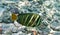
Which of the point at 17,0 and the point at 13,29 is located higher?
the point at 17,0

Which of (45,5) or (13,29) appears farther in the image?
(45,5)

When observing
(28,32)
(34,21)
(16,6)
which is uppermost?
(16,6)

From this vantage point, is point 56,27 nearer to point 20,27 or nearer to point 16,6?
point 20,27


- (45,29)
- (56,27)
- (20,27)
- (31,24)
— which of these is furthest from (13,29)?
(56,27)

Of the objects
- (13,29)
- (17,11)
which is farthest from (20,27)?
(17,11)

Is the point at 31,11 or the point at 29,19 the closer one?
the point at 29,19

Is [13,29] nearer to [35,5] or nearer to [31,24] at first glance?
[31,24]
